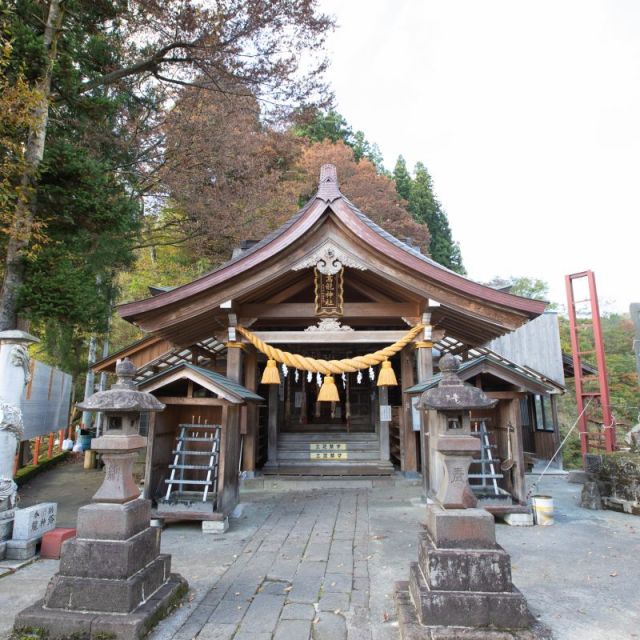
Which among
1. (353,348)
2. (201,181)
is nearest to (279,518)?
(353,348)

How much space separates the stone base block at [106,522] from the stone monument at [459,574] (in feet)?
7.75

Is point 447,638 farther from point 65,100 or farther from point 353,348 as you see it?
point 65,100

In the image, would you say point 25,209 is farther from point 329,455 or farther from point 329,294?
point 329,455

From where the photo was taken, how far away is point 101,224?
29.5ft

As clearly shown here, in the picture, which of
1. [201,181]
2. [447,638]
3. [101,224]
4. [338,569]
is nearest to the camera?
[447,638]

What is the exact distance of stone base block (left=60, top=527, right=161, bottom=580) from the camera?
11.1ft

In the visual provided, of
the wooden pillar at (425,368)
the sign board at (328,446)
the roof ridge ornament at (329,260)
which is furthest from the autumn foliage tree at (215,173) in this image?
the wooden pillar at (425,368)

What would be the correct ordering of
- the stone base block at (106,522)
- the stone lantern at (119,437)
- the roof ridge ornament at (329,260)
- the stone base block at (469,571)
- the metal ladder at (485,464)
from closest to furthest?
the stone base block at (469,571), the stone base block at (106,522), the stone lantern at (119,437), the metal ladder at (485,464), the roof ridge ornament at (329,260)

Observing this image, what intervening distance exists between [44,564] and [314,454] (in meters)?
6.40

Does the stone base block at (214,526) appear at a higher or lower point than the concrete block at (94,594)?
lower

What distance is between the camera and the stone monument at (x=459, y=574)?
3.14 meters

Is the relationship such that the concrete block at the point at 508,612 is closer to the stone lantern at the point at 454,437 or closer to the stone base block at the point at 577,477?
the stone lantern at the point at 454,437

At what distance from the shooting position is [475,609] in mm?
3170

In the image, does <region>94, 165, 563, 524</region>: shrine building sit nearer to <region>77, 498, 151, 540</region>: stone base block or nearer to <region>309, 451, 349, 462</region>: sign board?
<region>309, 451, 349, 462</region>: sign board
